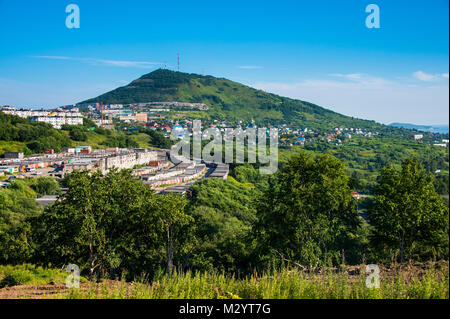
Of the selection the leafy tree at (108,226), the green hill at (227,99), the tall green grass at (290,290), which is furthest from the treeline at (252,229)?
the green hill at (227,99)

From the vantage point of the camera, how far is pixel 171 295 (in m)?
4.45

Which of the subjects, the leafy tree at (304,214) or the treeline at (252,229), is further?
the leafy tree at (304,214)

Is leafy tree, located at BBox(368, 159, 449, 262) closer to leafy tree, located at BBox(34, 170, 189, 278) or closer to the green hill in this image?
leafy tree, located at BBox(34, 170, 189, 278)

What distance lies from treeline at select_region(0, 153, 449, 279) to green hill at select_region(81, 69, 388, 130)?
121m

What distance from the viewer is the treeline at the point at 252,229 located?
930cm

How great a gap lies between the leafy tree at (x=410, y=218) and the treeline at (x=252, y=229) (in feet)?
0.10

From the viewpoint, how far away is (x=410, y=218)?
1005cm

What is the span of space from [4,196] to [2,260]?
10272mm

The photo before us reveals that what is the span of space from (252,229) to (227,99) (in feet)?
497

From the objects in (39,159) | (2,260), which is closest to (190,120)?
(39,159)

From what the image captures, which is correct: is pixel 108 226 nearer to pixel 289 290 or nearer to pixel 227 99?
pixel 289 290

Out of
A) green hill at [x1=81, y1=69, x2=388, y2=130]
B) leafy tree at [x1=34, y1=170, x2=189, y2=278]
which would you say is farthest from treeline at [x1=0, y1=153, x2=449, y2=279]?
green hill at [x1=81, y1=69, x2=388, y2=130]

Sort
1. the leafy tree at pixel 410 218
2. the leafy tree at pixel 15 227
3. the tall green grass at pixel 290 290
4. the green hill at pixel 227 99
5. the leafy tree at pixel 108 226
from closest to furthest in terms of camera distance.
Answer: the tall green grass at pixel 290 290 → the leafy tree at pixel 108 226 → the leafy tree at pixel 410 218 → the leafy tree at pixel 15 227 → the green hill at pixel 227 99

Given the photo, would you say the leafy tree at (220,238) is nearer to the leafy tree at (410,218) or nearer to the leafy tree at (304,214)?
the leafy tree at (304,214)
